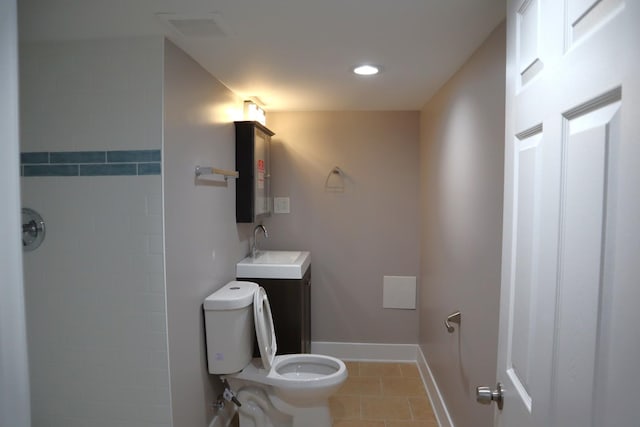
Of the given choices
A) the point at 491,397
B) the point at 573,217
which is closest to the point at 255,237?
the point at 491,397

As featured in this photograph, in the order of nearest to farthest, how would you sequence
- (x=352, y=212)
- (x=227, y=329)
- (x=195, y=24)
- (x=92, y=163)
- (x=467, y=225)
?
(x=195, y=24), (x=92, y=163), (x=467, y=225), (x=227, y=329), (x=352, y=212)

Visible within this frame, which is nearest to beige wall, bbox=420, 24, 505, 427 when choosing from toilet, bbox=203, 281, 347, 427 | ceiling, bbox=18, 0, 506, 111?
ceiling, bbox=18, 0, 506, 111

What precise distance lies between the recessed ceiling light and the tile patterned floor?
231 centimetres

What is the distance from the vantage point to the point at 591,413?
65 cm

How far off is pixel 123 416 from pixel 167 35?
1849 millimetres

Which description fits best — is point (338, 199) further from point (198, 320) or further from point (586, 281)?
point (586, 281)

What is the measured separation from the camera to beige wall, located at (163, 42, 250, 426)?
1914mm

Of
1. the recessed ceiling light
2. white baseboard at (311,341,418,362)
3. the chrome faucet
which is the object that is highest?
the recessed ceiling light

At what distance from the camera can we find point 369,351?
3.67m

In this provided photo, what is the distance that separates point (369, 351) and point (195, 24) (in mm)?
3077

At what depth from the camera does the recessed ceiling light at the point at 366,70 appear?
7.47ft

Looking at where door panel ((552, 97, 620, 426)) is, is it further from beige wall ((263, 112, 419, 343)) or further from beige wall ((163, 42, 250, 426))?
beige wall ((263, 112, 419, 343))

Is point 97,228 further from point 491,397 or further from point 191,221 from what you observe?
point 491,397

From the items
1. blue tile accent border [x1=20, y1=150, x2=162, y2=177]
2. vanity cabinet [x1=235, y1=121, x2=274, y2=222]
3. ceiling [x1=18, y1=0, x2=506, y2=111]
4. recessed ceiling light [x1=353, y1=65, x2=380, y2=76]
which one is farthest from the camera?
vanity cabinet [x1=235, y1=121, x2=274, y2=222]
